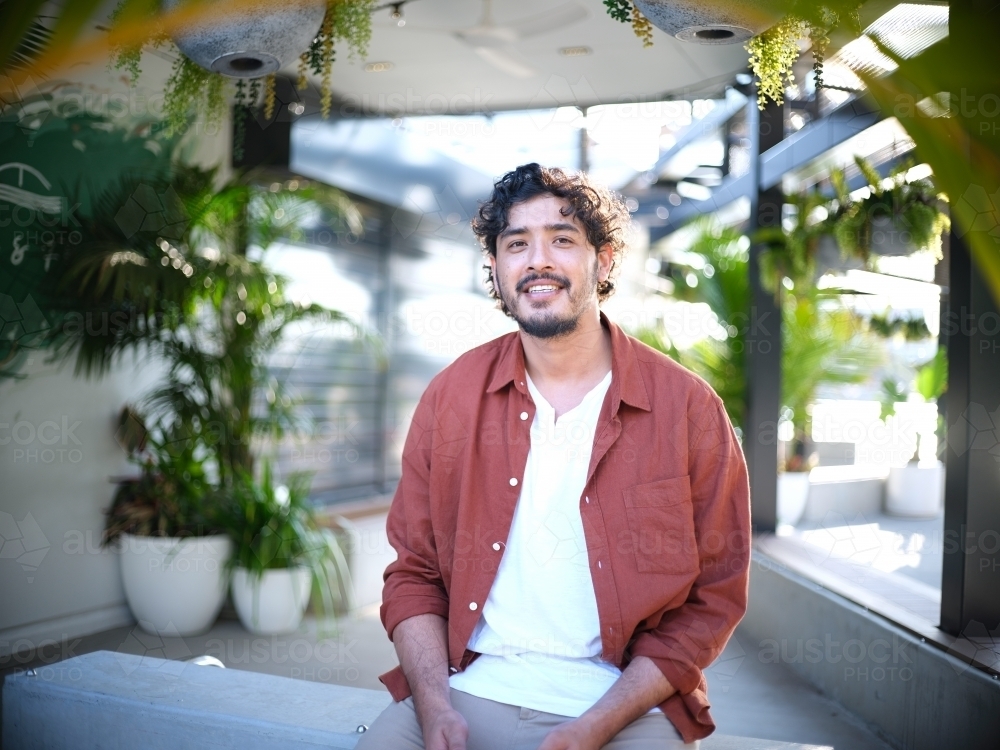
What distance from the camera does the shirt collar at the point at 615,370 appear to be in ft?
5.96

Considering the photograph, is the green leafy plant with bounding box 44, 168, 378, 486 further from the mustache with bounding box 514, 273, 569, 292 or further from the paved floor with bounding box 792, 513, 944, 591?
the paved floor with bounding box 792, 513, 944, 591

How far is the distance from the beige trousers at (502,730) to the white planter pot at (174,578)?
2796 mm

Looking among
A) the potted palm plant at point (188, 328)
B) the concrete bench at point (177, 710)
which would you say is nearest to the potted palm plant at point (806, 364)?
the potted palm plant at point (188, 328)

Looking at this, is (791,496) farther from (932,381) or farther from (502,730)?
(502,730)

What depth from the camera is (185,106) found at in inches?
84.4

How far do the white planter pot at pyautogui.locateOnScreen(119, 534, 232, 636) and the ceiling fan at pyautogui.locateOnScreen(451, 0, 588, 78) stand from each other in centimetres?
287

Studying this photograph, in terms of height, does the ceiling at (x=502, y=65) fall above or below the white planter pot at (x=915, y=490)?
above

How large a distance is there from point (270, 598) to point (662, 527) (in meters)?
3.12

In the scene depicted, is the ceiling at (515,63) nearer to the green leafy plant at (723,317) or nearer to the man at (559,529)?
the green leafy plant at (723,317)

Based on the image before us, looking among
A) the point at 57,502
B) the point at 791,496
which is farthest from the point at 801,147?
the point at 57,502

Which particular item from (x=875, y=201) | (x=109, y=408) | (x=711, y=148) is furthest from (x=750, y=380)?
(x=109, y=408)

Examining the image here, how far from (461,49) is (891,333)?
4.72m

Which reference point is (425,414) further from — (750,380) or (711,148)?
(711,148)

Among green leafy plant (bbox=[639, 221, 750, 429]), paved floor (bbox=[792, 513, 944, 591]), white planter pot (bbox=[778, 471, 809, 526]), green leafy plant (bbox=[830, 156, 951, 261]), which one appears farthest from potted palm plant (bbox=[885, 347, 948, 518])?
green leafy plant (bbox=[830, 156, 951, 261])
